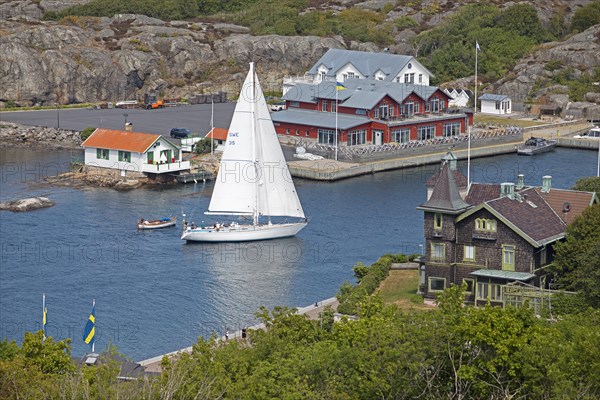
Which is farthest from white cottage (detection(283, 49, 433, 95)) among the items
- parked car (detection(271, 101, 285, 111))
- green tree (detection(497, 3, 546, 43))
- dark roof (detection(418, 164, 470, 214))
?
dark roof (detection(418, 164, 470, 214))

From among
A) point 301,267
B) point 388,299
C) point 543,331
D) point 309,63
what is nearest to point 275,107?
point 309,63

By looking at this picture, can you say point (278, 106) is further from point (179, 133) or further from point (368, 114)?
point (179, 133)

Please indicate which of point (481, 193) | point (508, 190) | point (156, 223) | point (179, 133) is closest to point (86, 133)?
point (179, 133)

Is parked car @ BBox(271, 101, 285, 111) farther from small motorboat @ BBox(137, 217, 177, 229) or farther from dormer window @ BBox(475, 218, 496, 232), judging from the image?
dormer window @ BBox(475, 218, 496, 232)

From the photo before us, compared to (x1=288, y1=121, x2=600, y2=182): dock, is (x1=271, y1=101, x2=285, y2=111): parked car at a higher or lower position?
higher

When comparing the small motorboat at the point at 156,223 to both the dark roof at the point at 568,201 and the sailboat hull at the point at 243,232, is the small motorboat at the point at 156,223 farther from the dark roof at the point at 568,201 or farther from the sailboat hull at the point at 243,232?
the dark roof at the point at 568,201

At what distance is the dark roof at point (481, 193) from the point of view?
54.8 metres

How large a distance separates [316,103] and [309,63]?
968 inches

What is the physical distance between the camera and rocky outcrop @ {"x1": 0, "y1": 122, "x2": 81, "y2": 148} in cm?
9850

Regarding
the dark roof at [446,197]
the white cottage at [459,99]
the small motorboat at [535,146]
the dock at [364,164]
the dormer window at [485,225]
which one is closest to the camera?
the dormer window at [485,225]

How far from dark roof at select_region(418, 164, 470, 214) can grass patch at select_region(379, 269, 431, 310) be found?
372cm

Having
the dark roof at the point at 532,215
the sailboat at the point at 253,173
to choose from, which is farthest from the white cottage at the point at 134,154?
the dark roof at the point at 532,215

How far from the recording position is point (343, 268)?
6253 cm

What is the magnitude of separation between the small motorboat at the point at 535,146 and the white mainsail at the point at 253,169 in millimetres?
29415
